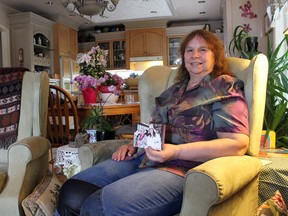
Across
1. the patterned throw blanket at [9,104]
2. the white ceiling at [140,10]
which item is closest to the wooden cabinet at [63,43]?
the white ceiling at [140,10]

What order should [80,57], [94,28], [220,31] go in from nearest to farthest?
[80,57] < [220,31] < [94,28]

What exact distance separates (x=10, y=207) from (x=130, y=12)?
496 cm

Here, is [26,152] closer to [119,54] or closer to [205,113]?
[205,113]

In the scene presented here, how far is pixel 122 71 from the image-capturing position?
7406 mm

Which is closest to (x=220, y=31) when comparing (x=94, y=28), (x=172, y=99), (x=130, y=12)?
(x=130, y=12)

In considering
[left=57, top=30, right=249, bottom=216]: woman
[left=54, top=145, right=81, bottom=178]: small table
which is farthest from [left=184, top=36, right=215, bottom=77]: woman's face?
[left=54, top=145, right=81, bottom=178]: small table

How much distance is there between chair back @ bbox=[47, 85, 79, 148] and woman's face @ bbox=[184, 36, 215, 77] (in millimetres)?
1327

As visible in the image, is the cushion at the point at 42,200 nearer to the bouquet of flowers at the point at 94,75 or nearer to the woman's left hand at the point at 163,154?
the woman's left hand at the point at 163,154

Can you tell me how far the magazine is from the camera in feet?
3.83

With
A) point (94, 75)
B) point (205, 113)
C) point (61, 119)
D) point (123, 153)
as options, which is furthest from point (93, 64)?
point (205, 113)

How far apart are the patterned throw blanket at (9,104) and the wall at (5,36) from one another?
3509mm

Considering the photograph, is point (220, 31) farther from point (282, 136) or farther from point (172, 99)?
point (172, 99)

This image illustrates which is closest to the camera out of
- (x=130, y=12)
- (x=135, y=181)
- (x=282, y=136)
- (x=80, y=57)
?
(x=135, y=181)

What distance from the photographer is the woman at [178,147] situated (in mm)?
1074
